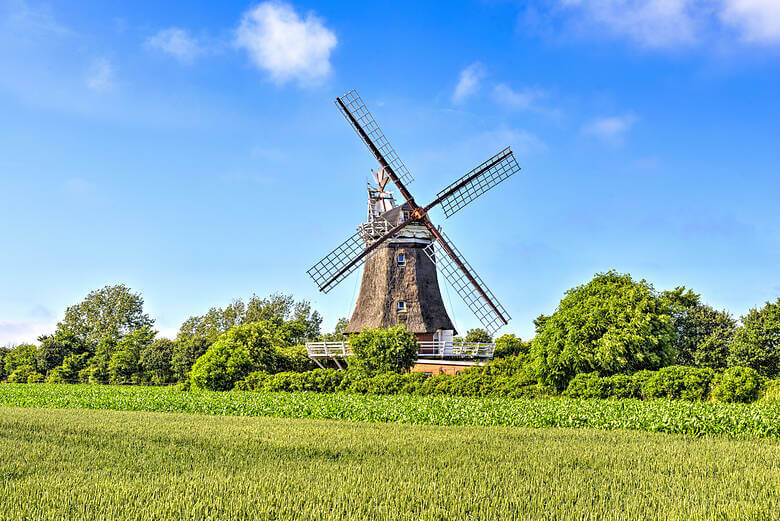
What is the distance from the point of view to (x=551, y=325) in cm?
2088

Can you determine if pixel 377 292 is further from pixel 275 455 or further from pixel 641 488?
pixel 641 488

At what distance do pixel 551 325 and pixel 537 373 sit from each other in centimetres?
183

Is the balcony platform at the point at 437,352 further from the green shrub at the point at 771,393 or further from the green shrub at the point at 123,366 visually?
the green shrub at the point at 123,366

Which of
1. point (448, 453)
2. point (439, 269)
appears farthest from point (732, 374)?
point (439, 269)

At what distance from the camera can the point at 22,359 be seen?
4841cm

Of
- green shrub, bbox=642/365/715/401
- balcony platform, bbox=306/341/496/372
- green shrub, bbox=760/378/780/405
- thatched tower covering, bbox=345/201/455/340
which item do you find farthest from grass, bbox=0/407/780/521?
thatched tower covering, bbox=345/201/455/340

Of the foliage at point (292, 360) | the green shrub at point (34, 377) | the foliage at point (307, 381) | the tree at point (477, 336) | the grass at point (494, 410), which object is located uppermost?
the tree at point (477, 336)

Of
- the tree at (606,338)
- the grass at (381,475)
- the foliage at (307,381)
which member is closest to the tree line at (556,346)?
the tree at (606,338)

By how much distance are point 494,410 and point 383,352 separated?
10419 millimetres

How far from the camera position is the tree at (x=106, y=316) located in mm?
56125

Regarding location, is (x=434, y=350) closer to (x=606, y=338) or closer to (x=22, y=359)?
(x=606, y=338)

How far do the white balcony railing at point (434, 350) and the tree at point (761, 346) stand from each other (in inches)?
459

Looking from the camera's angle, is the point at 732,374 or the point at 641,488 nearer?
the point at 641,488

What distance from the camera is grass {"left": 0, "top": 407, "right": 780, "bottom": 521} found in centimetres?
625
